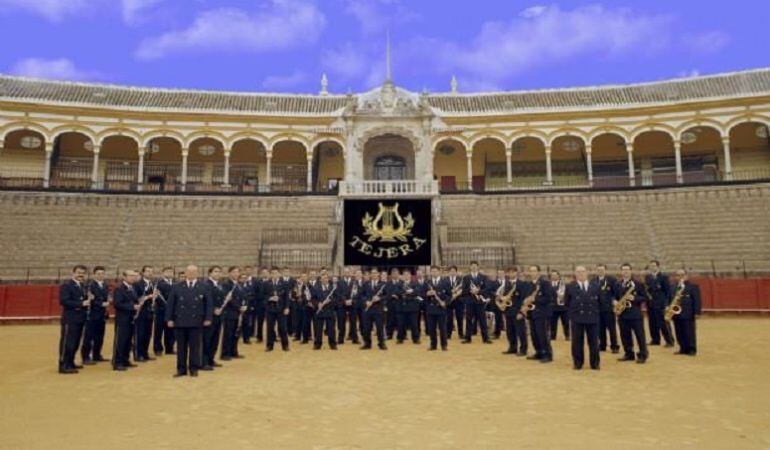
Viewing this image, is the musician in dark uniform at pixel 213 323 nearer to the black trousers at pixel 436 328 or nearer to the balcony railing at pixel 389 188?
the black trousers at pixel 436 328

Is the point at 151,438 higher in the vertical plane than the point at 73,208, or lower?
lower

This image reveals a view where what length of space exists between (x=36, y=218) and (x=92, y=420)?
21.4 meters

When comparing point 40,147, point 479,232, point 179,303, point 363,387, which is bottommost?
point 363,387

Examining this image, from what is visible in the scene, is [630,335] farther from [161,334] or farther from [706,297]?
[706,297]

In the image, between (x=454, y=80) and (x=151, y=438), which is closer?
(x=151, y=438)

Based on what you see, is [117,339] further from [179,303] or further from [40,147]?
[40,147]

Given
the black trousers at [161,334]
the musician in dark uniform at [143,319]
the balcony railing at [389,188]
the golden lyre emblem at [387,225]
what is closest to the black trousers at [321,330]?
the black trousers at [161,334]

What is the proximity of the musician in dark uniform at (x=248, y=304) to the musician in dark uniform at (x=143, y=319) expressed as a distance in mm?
1867

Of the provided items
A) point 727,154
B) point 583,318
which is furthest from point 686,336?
point 727,154

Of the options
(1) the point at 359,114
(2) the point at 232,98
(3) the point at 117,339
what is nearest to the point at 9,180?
(2) the point at 232,98

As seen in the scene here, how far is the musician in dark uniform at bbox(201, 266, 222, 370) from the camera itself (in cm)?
890

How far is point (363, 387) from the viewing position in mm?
7219

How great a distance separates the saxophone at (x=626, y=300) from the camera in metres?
9.53

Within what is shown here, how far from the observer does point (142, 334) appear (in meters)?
9.97
